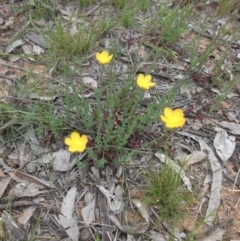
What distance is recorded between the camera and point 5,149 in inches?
81.4

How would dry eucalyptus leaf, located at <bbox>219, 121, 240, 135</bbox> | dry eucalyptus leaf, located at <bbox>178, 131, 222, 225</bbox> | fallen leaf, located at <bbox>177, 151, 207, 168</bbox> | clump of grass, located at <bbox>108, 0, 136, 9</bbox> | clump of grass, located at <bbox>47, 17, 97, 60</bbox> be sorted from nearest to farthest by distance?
dry eucalyptus leaf, located at <bbox>178, 131, 222, 225</bbox> < fallen leaf, located at <bbox>177, 151, 207, 168</bbox> < dry eucalyptus leaf, located at <bbox>219, 121, 240, 135</bbox> < clump of grass, located at <bbox>47, 17, 97, 60</bbox> < clump of grass, located at <bbox>108, 0, 136, 9</bbox>

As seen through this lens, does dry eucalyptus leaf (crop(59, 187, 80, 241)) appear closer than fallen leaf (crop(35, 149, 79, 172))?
Yes

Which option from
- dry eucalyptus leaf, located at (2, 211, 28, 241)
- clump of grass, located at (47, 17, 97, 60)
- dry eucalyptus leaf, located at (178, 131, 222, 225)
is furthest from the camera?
clump of grass, located at (47, 17, 97, 60)

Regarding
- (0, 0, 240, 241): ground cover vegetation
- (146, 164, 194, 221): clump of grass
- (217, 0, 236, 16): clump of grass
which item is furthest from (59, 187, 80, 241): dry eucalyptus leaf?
(217, 0, 236, 16): clump of grass

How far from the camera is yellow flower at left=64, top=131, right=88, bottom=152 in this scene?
1.83 m

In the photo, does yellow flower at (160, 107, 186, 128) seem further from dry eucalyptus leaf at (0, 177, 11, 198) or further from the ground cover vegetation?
dry eucalyptus leaf at (0, 177, 11, 198)

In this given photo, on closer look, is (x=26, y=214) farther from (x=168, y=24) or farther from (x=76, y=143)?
(x=168, y=24)

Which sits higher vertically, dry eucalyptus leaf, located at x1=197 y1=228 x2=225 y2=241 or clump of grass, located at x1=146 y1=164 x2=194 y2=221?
clump of grass, located at x1=146 y1=164 x2=194 y2=221

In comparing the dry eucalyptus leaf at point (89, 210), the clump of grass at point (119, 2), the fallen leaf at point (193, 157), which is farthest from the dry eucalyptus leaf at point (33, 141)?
the clump of grass at point (119, 2)

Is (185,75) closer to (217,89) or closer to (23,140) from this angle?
(217,89)

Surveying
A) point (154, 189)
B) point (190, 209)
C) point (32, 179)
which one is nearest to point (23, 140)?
point (32, 179)

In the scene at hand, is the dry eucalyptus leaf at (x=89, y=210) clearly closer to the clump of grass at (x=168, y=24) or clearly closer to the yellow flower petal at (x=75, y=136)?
the yellow flower petal at (x=75, y=136)

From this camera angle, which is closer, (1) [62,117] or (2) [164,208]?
(2) [164,208]

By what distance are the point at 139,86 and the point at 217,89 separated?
0.71m
